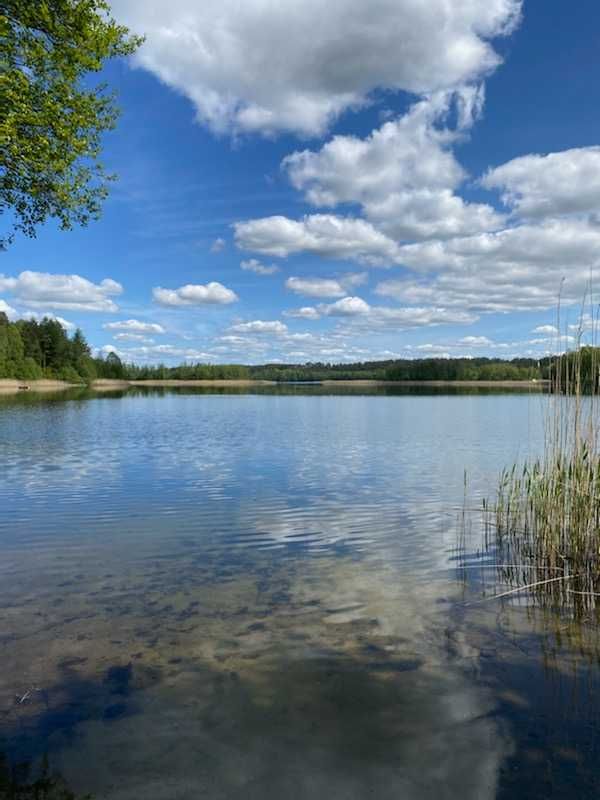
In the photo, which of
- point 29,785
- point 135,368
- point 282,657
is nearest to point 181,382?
point 135,368

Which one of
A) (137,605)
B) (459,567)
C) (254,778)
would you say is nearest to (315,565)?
(459,567)

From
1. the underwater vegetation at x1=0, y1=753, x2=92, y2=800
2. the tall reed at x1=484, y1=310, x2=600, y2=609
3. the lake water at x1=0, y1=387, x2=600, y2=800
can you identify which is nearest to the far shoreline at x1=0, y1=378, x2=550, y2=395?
the tall reed at x1=484, y1=310, x2=600, y2=609

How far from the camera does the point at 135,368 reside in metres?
179

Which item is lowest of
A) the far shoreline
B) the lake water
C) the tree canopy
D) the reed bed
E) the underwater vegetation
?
the lake water

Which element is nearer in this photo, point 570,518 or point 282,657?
point 282,657

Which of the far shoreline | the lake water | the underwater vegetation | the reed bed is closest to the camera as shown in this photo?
the underwater vegetation

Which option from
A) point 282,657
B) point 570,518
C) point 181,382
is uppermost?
point 181,382

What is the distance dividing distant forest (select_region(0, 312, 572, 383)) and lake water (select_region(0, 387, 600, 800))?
6235 centimetres

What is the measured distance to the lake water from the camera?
12.4 ft

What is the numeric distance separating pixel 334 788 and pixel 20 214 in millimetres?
12178

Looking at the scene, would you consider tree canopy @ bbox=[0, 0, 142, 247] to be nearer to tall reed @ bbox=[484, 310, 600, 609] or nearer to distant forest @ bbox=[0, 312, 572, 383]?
tall reed @ bbox=[484, 310, 600, 609]

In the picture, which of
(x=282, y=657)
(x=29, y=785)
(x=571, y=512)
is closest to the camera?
(x=29, y=785)

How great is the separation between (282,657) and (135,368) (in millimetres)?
182648

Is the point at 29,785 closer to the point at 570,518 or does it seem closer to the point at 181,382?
the point at 570,518
